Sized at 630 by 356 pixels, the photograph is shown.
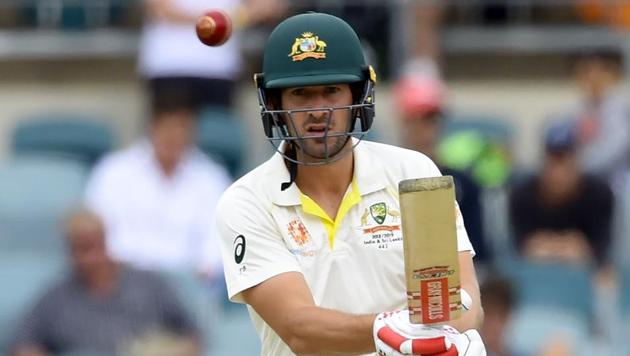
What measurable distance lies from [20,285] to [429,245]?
14.7 feet

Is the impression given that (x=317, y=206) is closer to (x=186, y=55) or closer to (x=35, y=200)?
(x=35, y=200)

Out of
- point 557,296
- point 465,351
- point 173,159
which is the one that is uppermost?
point 465,351

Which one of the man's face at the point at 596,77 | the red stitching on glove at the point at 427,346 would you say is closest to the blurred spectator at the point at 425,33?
the man's face at the point at 596,77

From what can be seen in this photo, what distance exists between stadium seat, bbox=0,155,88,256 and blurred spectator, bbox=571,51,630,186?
2.88m

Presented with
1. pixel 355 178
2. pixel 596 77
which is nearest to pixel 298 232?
pixel 355 178

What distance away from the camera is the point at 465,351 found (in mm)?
3748

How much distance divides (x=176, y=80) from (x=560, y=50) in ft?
8.34

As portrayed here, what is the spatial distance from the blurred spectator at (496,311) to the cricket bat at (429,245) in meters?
3.43

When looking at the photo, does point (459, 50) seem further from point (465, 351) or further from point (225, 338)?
point (465, 351)

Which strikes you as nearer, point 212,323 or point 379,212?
point 379,212

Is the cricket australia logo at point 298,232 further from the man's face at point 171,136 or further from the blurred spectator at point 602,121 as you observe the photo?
the blurred spectator at point 602,121

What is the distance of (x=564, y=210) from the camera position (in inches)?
329

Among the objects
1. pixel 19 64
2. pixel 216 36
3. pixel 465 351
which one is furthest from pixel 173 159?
pixel 465 351

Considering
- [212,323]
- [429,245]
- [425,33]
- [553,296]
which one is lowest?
[553,296]
